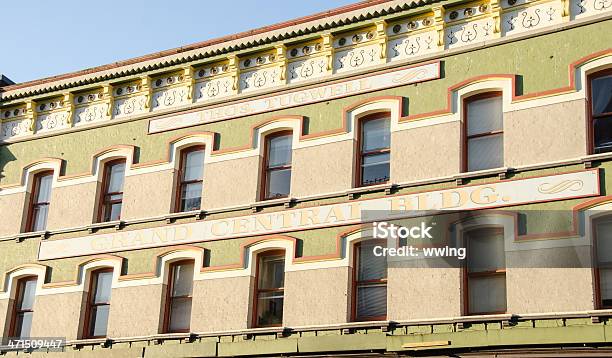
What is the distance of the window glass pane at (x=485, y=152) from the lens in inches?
753

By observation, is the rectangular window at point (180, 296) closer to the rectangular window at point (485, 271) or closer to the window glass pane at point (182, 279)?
the window glass pane at point (182, 279)

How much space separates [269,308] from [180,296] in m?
2.48

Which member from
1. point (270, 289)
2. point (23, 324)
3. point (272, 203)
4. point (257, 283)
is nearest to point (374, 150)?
point (272, 203)

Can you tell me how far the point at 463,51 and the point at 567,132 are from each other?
10.3ft

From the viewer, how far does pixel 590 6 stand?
62.0ft

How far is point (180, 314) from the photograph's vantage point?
2195 cm

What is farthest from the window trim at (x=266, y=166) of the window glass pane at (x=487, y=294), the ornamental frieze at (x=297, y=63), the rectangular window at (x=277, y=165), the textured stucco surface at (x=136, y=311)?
the window glass pane at (x=487, y=294)

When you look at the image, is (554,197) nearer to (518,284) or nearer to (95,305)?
(518,284)

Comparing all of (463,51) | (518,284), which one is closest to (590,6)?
(463,51)

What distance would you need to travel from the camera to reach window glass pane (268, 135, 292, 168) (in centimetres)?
2194

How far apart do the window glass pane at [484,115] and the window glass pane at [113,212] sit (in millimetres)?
9393

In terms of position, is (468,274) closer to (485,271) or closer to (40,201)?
(485,271)

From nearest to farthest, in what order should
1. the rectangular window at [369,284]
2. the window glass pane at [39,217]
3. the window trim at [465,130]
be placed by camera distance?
the window trim at [465,130] → the rectangular window at [369,284] → the window glass pane at [39,217]

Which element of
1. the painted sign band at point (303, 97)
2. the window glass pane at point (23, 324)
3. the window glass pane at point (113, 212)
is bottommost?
the window glass pane at point (23, 324)
